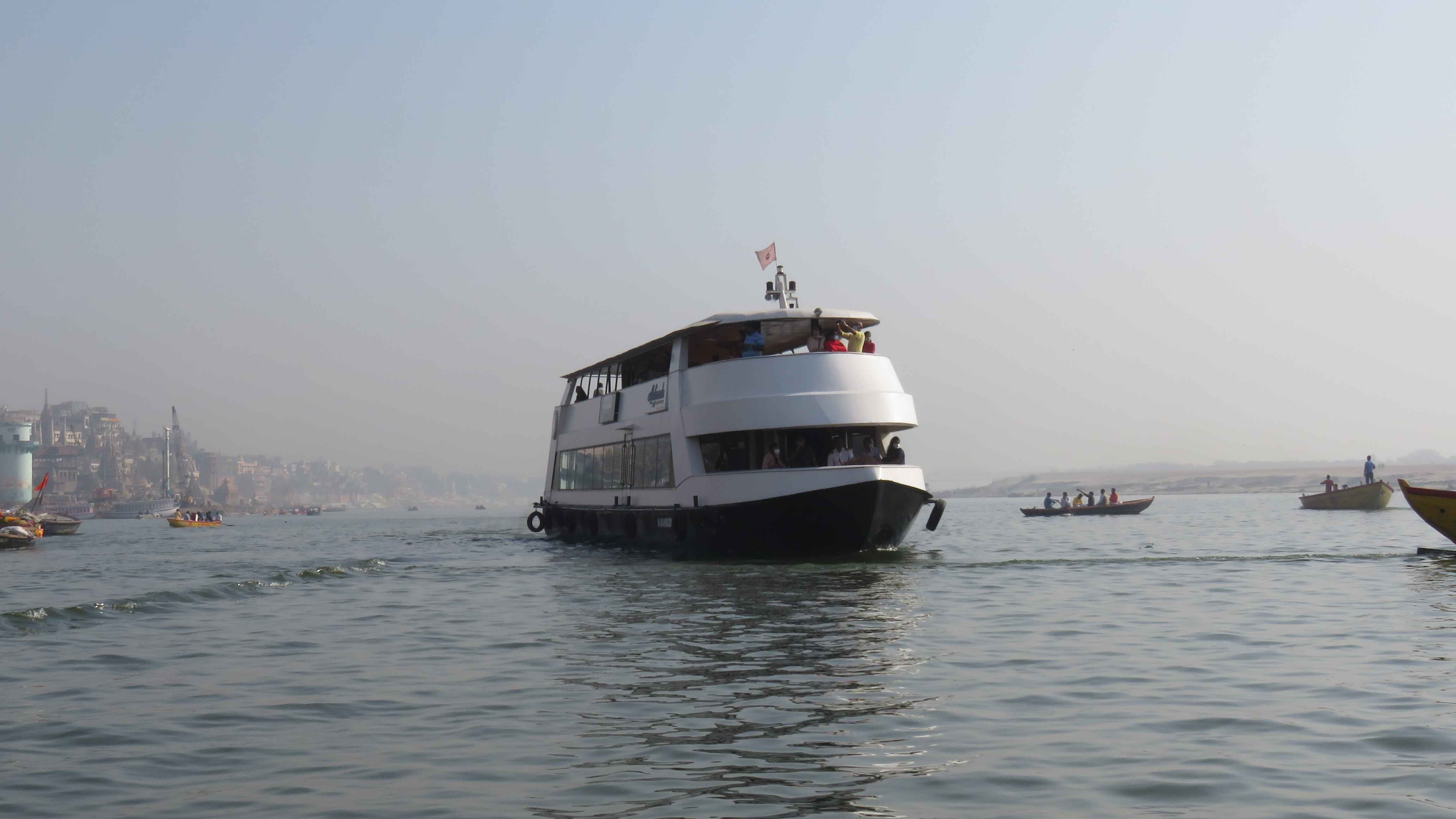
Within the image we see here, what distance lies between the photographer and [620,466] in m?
33.8

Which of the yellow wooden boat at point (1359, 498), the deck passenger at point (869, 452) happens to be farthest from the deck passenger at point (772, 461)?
the yellow wooden boat at point (1359, 498)

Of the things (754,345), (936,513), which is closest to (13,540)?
(754,345)

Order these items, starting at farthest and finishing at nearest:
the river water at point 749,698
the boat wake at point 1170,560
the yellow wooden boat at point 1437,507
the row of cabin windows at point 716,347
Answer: the row of cabin windows at point 716,347, the boat wake at point 1170,560, the yellow wooden boat at point 1437,507, the river water at point 749,698

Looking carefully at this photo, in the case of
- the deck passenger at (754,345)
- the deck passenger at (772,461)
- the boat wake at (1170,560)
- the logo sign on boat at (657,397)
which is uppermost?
the deck passenger at (754,345)

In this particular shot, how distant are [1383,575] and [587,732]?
17.3 m

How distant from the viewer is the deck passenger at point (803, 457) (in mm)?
26531

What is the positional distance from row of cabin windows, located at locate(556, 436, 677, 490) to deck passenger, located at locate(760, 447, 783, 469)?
3399 millimetres

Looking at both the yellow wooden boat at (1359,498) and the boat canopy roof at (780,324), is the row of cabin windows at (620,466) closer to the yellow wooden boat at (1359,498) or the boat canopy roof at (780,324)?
the boat canopy roof at (780,324)

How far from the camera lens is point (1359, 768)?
743 centimetres

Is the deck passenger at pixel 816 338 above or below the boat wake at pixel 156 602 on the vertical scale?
above

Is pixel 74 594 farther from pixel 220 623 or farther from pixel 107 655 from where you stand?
pixel 107 655

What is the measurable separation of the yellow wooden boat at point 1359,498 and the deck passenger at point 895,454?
133ft

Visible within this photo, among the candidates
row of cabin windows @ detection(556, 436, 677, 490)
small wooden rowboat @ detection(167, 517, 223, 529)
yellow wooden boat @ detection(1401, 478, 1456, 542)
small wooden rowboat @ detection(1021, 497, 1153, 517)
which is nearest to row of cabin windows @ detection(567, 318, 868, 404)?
row of cabin windows @ detection(556, 436, 677, 490)

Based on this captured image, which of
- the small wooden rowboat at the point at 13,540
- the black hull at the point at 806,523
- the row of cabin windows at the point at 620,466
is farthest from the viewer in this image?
the small wooden rowboat at the point at 13,540
